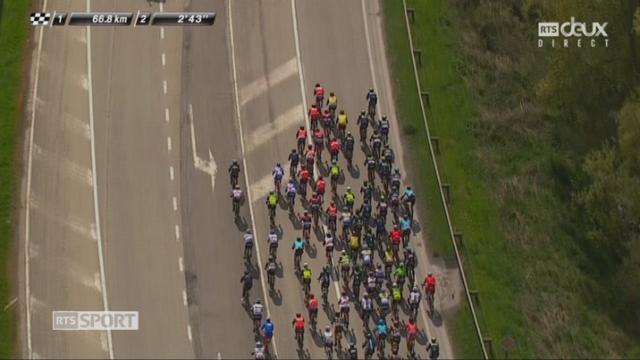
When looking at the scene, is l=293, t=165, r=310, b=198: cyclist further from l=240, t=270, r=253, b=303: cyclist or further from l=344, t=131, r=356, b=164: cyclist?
l=240, t=270, r=253, b=303: cyclist

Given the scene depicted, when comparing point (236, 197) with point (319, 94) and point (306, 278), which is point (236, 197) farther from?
point (319, 94)

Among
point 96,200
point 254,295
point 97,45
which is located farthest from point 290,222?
point 97,45

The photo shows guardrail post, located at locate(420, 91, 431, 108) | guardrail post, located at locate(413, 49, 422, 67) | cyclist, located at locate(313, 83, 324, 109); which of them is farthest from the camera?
guardrail post, located at locate(413, 49, 422, 67)

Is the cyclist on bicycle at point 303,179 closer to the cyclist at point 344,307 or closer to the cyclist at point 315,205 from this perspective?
the cyclist at point 315,205

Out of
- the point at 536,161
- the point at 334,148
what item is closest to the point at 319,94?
the point at 334,148

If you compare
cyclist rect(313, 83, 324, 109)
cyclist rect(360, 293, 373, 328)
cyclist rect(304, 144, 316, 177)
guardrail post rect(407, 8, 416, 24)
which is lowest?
cyclist rect(360, 293, 373, 328)

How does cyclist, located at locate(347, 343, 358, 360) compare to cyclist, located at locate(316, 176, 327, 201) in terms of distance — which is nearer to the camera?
cyclist, located at locate(347, 343, 358, 360)

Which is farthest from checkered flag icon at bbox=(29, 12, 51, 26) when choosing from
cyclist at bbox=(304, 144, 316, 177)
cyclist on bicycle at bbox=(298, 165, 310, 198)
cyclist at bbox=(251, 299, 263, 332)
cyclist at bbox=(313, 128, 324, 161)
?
cyclist at bbox=(251, 299, 263, 332)
